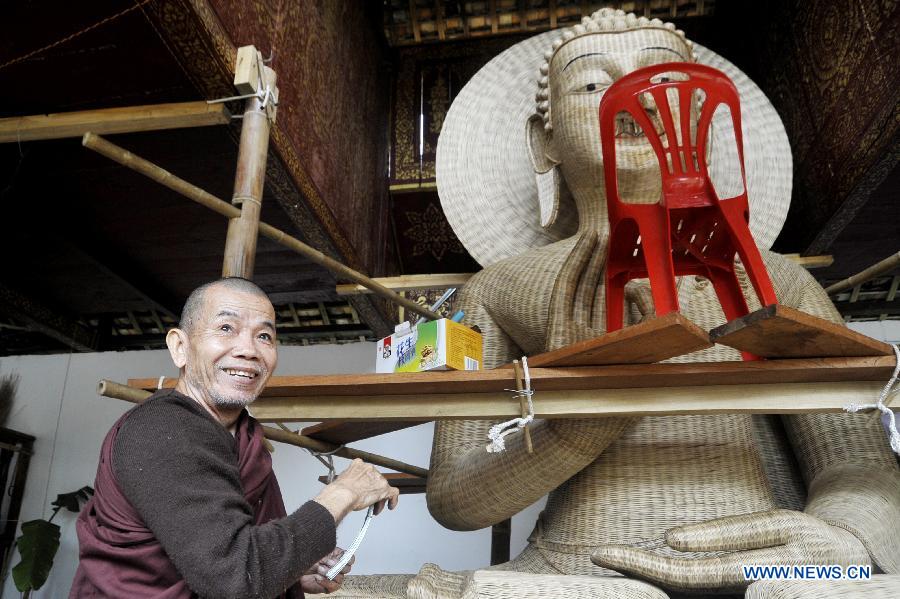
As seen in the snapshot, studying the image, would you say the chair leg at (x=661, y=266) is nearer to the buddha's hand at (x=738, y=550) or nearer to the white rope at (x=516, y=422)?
the white rope at (x=516, y=422)

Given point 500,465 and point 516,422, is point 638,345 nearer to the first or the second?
point 516,422

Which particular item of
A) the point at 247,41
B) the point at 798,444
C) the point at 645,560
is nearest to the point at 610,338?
the point at 645,560

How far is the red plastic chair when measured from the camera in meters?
1.45

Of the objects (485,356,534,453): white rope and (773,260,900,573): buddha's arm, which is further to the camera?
(773,260,900,573): buddha's arm

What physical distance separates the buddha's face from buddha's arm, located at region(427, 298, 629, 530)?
608mm

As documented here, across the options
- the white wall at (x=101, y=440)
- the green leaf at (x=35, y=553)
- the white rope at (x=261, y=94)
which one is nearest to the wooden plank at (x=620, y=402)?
the white rope at (x=261, y=94)

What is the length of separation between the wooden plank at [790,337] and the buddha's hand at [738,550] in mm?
323

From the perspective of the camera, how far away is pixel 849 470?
1780mm

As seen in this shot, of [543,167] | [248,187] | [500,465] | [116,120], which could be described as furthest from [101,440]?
[500,465]

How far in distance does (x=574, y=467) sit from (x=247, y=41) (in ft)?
5.65

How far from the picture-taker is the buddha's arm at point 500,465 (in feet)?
5.51

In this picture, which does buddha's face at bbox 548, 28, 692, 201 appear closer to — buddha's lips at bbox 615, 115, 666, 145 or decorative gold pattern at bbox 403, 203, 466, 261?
buddha's lips at bbox 615, 115, 666, 145

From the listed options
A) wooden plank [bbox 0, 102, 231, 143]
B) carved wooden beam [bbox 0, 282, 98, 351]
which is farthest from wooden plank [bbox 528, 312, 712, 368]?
carved wooden beam [bbox 0, 282, 98, 351]

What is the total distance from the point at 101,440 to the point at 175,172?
2.40m
